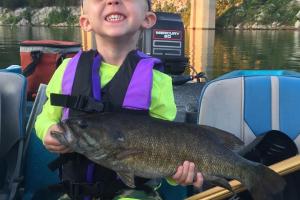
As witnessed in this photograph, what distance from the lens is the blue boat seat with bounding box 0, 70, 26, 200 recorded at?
398cm

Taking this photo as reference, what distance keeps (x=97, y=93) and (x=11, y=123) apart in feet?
4.59

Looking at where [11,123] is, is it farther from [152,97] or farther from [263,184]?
[263,184]

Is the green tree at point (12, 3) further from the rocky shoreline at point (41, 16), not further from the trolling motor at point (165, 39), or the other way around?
the trolling motor at point (165, 39)

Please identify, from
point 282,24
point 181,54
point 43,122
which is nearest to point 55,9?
point 282,24

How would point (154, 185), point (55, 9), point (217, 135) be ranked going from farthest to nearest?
point (55, 9), point (154, 185), point (217, 135)

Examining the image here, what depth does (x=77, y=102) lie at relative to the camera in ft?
9.40

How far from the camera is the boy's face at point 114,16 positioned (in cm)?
289

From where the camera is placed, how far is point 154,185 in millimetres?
3150

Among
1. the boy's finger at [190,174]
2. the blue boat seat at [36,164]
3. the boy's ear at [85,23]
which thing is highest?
the boy's ear at [85,23]

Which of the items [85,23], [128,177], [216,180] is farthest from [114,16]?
[216,180]

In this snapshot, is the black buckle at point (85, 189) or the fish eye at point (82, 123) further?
the black buckle at point (85, 189)

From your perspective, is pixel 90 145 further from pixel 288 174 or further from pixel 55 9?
pixel 55 9

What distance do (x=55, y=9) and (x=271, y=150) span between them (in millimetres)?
95811

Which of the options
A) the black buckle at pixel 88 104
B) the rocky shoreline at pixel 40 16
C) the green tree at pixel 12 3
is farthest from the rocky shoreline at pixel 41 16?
the black buckle at pixel 88 104
